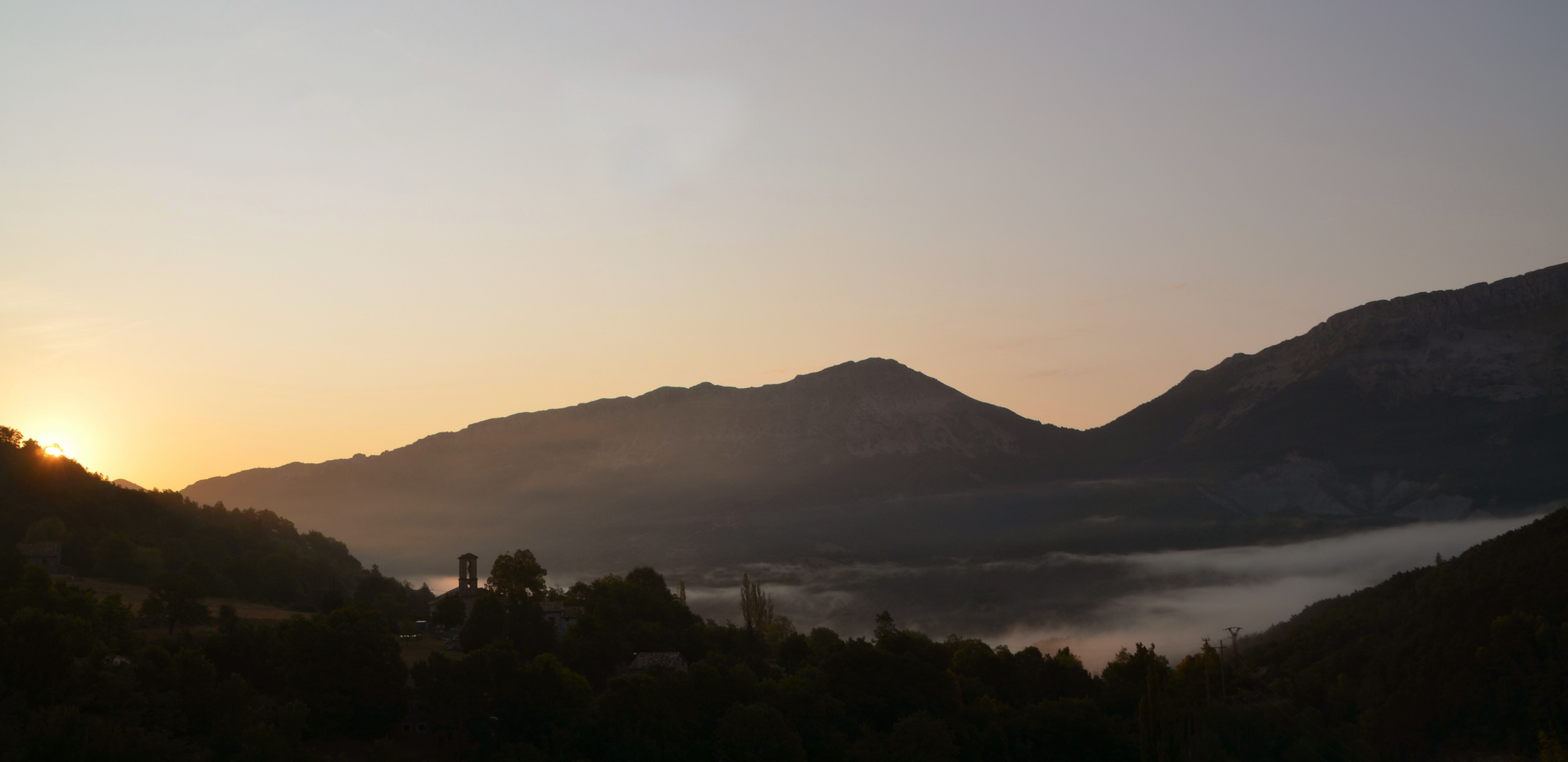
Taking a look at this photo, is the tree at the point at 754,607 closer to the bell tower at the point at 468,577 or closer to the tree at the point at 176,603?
the bell tower at the point at 468,577

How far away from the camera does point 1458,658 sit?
104 meters

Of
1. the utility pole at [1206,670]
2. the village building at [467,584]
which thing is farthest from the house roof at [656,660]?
the utility pole at [1206,670]

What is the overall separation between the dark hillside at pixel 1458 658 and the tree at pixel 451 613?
268 feet

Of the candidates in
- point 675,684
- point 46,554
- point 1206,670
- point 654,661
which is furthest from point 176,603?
point 1206,670

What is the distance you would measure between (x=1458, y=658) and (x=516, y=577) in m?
83.6

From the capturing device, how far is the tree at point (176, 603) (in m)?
95.9

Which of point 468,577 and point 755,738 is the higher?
point 468,577

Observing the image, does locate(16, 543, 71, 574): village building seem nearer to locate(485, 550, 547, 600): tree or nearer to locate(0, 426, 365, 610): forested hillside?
locate(0, 426, 365, 610): forested hillside

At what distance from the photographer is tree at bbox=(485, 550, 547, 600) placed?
116 meters

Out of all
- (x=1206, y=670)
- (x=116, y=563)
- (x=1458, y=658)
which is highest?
(x=116, y=563)

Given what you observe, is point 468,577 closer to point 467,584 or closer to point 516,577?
point 467,584

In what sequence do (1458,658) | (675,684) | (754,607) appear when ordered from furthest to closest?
(754,607)
(1458,658)
(675,684)

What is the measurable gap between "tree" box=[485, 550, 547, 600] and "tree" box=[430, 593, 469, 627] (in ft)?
11.8

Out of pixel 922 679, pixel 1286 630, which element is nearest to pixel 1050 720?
pixel 922 679
